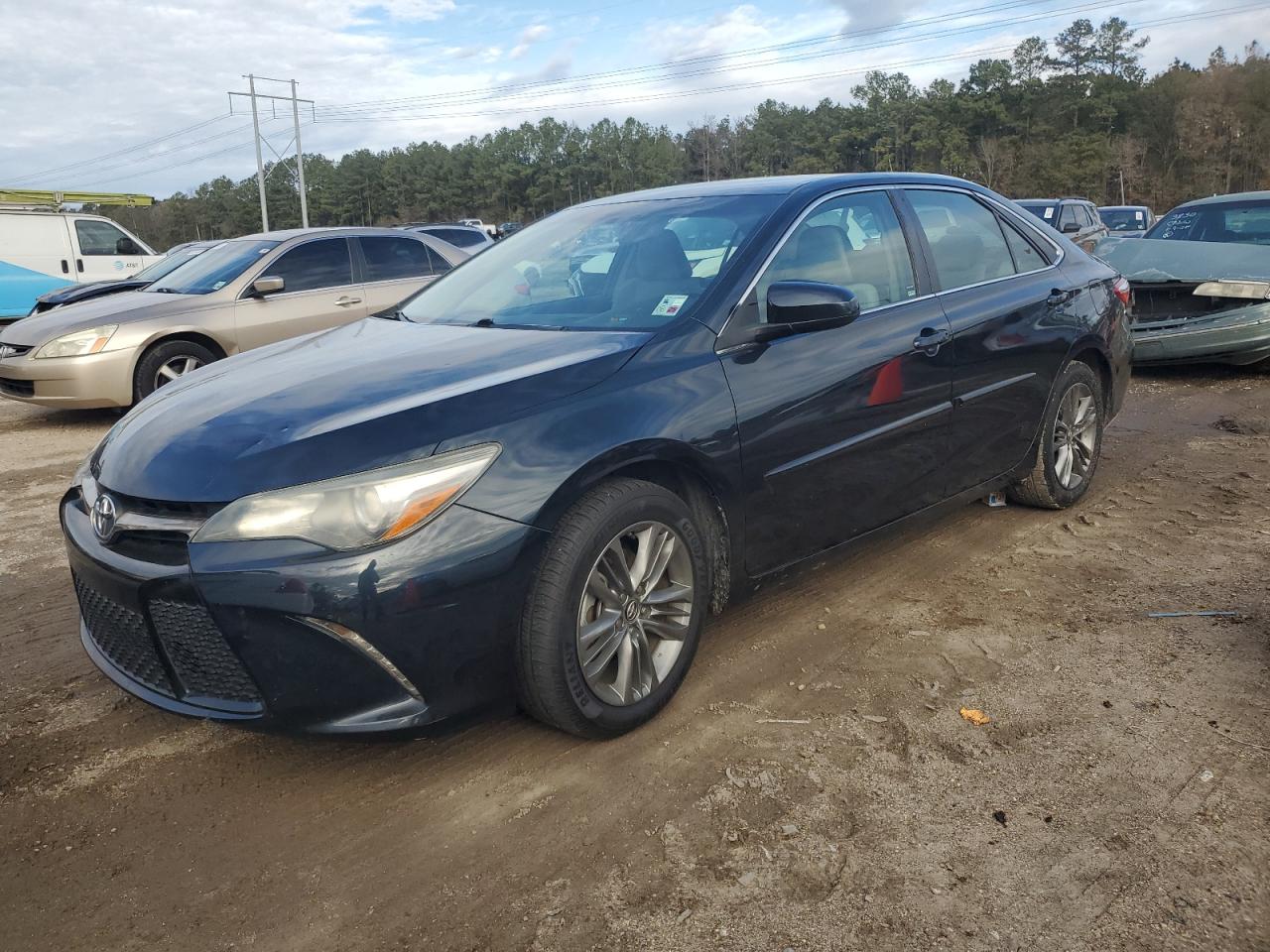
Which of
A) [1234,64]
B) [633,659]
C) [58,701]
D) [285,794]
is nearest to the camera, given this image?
[285,794]

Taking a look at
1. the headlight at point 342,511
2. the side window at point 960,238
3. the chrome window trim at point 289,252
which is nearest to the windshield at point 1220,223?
the side window at point 960,238

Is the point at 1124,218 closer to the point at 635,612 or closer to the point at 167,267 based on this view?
the point at 167,267

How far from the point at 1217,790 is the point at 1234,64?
281ft

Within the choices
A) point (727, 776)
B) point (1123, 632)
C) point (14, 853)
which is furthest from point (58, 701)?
point (1123, 632)

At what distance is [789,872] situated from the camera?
2.33 metres

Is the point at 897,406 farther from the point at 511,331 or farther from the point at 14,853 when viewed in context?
the point at 14,853

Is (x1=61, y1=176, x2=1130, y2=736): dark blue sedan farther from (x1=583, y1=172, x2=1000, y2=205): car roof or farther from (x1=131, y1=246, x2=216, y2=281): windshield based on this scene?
(x1=131, y1=246, x2=216, y2=281): windshield

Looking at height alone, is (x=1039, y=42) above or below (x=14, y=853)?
above

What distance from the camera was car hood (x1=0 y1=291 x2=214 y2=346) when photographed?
8.09m

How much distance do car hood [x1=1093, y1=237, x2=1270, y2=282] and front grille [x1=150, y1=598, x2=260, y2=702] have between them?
7.79m

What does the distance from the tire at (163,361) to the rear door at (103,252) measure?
912cm

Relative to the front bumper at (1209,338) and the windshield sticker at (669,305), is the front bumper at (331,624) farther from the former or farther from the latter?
the front bumper at (1209,338)

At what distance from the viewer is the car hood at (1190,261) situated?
8281 millimetres

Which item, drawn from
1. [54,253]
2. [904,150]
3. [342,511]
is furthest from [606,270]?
[904,150]
